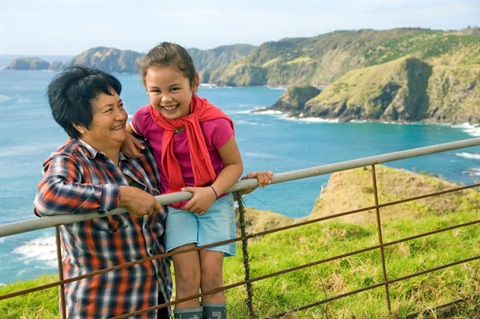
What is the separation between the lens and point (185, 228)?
2773 mm

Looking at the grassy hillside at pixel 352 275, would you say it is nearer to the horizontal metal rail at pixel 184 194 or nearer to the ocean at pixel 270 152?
the horizontal metal rail at pixel 184 194

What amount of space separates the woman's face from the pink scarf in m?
0.22

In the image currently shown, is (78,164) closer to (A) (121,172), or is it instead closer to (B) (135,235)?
(A) (121,172)

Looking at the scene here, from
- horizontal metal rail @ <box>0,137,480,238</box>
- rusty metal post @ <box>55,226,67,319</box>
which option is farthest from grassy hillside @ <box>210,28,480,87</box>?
rusty metal post @ <box>55,226,67,319</box>

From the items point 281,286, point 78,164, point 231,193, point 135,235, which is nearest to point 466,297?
point 281,286

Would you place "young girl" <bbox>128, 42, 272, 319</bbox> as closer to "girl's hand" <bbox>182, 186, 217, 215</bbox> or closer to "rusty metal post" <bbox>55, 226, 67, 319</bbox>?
"girl's hand" <bbox>182, 186, 217, 215</bbox>

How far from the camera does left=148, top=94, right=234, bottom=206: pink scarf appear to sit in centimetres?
275

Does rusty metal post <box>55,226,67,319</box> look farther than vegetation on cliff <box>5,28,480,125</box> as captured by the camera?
No

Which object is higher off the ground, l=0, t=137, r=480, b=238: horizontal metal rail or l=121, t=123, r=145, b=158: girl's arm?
l=121, t=123, r=145, b=158: girl's arm

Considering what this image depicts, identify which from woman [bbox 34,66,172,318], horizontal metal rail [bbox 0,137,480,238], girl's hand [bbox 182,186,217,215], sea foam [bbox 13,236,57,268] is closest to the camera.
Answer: horizontal metal rail [bbox 0,137,480,238]

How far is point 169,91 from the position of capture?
2740 millimetres

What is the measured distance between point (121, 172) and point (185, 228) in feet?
1.29

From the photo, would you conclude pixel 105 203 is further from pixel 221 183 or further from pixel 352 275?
pixel 352 275

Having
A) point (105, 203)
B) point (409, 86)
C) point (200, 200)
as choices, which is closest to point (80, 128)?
point (105, 203)
